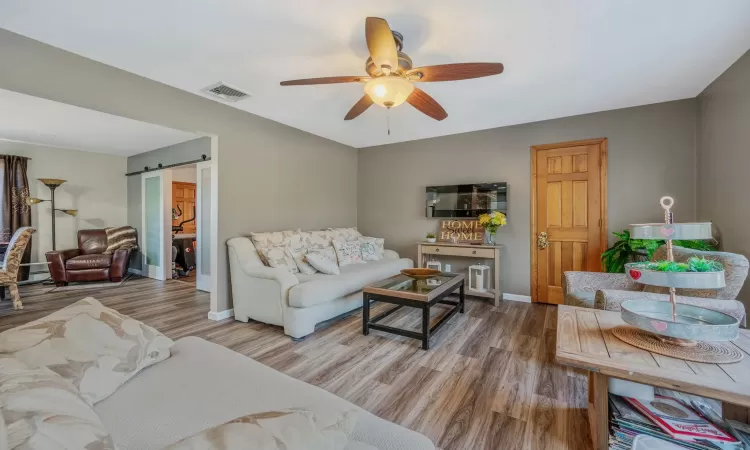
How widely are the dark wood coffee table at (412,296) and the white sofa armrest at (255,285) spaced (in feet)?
2.58

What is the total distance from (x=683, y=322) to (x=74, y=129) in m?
6.75

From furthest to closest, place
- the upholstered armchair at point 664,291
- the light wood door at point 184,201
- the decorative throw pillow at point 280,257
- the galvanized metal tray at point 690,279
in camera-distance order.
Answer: the light wood door at point 184,201, the decorative throw pillow at point 280,257, the upholstered armchair at point 664,291, the galvanized metal tray at point 690,279

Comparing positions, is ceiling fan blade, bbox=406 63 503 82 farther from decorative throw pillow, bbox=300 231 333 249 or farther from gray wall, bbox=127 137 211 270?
gray wall, bbox=127 137 211 270

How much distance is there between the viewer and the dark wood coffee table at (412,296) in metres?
2.66

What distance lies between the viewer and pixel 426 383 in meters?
2.16

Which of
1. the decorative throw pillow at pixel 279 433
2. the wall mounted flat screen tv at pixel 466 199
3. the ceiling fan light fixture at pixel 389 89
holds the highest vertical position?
the ceiling fan light fixture at pixel 389 89

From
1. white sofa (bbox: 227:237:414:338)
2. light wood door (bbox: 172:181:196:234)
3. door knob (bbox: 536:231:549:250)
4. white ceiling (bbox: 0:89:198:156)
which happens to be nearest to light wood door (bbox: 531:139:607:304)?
door knob (bbox: 536:231:549:250)

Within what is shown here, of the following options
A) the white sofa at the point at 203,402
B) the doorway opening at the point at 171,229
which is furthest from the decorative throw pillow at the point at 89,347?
the doorway opening at the point at 171,229

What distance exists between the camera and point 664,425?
1.33 m

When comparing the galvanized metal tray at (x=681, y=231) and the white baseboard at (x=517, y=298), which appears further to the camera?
the white baseboard at (x=517, y=298)

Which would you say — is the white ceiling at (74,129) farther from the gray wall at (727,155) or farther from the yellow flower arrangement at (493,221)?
the gray wall at (727,155)

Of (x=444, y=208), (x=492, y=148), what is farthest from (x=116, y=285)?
(x=492, y=148)

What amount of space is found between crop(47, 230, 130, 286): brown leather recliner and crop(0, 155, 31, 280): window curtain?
2.36 ft

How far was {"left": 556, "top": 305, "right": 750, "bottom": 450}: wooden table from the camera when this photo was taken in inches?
44.2
